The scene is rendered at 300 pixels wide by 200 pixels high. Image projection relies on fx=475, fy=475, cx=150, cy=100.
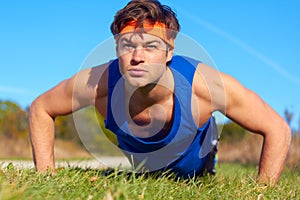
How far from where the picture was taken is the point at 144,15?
3904mm

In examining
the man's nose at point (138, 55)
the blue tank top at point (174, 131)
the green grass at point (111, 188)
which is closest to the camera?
the green grass at point (111, 188)

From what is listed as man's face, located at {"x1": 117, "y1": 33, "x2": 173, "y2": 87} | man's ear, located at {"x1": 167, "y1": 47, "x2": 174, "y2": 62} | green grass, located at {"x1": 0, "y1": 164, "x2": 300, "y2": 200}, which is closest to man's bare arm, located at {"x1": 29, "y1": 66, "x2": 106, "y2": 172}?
man's face, located at {"x1": 117, "y1": 33, "x2": 173, "y2": 87}

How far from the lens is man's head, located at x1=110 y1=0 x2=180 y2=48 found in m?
3.89

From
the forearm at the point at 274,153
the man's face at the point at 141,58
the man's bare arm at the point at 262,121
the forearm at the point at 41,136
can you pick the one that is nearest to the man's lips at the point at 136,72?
the man's face at the point at 141,58

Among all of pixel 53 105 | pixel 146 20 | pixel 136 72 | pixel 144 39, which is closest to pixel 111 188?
pixel 136 72

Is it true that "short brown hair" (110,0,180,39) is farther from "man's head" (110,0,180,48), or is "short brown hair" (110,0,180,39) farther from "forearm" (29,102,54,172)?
"forearm" (29,102,54,172)

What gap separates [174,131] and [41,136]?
125 cm

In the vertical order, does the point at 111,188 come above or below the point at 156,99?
below

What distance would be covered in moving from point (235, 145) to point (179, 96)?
38.5ft

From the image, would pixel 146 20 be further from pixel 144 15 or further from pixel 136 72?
pixel 136 72

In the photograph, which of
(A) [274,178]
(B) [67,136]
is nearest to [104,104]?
(A) [274,178]

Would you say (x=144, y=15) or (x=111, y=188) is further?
(x=144, y=15)

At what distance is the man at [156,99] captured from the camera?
3857 millimetres

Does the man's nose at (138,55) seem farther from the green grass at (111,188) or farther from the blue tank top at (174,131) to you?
the green grass at (111,188)
